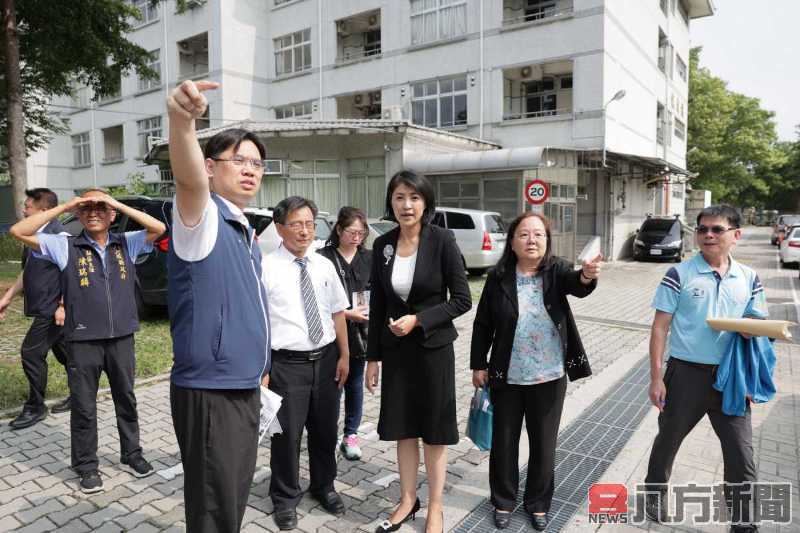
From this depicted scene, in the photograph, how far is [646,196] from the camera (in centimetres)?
2750

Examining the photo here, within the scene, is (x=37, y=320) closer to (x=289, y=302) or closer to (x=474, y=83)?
(x=289, y=302)

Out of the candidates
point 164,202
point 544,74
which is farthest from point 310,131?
point 164,202

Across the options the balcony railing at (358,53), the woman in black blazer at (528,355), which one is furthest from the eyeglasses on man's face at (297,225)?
the balcony railing at (358,53)

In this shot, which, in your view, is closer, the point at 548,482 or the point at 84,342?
the point at 548,482

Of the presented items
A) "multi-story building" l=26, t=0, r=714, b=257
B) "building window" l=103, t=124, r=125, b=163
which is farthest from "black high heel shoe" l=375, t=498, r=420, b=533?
"building window" l=103, t=124, r=125, b=163

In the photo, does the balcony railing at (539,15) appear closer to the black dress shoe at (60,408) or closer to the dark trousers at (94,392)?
the black dress shoe at (60,408)

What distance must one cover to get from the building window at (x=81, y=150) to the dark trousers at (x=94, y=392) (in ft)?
122

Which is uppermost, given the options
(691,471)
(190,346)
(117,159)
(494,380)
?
(117,159)

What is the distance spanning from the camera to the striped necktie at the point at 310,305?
3.31 meters

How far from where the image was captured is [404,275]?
3174 mm

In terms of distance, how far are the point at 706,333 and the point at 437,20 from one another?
22463 millimetres

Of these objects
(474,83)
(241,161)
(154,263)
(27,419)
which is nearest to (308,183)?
(474,83)

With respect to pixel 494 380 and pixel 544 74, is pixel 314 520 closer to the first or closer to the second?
pixel 494 380

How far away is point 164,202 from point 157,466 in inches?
194
